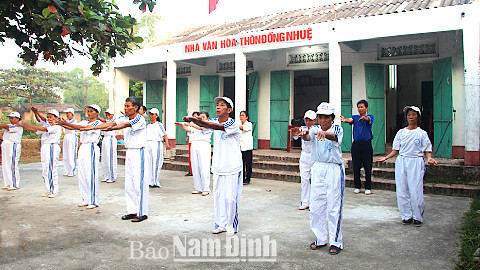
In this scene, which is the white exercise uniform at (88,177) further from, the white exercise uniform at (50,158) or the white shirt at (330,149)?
the white shirt at (330,149)

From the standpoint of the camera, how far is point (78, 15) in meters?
3.81

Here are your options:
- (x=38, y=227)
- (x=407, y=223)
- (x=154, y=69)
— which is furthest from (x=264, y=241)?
(x=154, y=69)

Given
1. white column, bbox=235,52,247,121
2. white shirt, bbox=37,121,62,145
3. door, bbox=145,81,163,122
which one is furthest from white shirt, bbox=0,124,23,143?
door, bbox=145,81,163,122

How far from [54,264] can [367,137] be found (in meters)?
5.67

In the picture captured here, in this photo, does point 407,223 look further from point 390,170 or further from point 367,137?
point 390,170

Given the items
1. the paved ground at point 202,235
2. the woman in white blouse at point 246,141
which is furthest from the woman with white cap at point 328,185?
the woman in white blouse at point 246,141

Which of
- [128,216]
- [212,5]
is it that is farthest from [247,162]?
[212,5]

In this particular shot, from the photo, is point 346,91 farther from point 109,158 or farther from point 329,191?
point 329,191

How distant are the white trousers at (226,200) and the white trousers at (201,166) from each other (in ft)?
9.14

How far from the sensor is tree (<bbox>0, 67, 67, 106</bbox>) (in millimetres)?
28306

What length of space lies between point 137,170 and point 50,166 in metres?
2.87

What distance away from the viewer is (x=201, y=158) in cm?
765

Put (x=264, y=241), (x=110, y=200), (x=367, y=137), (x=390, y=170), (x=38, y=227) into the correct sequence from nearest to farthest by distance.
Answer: (x=264, y=241) < (x=38, y=227) < (x=110, y=200) < (x=367, y=137) < (x=390, y=170)

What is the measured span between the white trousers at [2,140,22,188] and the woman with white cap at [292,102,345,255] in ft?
21.5
